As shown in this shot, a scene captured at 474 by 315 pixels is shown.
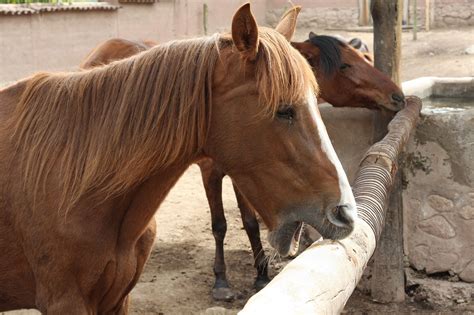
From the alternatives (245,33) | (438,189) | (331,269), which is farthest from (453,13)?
(331,269)

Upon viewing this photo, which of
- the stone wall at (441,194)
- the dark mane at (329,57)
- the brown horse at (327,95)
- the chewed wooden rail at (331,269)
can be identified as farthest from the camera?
the dark mane at (329,57)

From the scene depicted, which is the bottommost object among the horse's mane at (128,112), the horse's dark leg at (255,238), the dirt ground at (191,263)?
the dirt ground at (191,263)

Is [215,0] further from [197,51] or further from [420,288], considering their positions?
[197,51]

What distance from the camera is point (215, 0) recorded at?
1691 centimetres

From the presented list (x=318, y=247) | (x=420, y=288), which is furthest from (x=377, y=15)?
(x=318, y=247)

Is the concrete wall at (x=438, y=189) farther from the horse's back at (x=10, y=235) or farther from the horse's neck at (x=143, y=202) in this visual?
the horse's back at (x=10, y=235)

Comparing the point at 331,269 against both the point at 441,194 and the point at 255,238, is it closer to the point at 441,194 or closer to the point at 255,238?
the point at 441,194

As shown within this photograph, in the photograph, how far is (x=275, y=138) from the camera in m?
2.58

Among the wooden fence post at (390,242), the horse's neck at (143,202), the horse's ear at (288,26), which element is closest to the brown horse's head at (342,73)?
the wooden fence post at (390,242)

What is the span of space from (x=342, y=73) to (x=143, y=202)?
3143mm

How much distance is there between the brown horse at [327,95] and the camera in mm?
5312

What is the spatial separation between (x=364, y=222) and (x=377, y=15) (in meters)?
2.97

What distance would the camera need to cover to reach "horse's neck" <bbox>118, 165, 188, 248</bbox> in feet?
9.30

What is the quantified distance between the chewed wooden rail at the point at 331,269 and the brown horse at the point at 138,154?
0.14 metres
